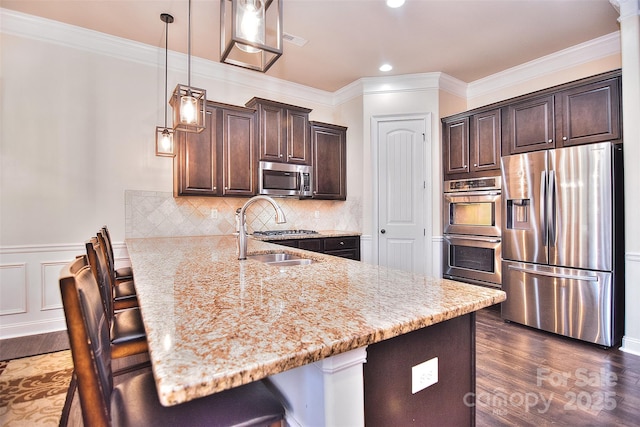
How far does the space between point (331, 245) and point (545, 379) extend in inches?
94.5

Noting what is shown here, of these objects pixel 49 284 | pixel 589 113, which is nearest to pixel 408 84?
pixel 589 113

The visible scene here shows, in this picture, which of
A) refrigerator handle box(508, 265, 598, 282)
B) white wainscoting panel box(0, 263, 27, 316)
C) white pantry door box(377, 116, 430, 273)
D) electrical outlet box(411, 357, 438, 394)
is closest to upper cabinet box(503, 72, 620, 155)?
white pantry door box(377, 116, 430, 273)

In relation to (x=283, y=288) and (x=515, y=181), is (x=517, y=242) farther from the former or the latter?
(x=283, y=288)

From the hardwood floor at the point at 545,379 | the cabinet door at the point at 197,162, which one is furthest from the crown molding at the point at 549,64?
the cabinet door at the point at 197,162

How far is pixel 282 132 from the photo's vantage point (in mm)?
3922

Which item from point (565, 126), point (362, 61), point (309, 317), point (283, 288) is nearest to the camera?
point (309, 317)

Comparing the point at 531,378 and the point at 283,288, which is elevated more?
the point at 283,288

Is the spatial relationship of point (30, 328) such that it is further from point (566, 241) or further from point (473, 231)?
point (566, 241)

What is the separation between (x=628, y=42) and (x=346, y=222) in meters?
3.28

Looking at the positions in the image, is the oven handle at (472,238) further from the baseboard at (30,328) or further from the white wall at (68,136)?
the baseboard at (30,328)

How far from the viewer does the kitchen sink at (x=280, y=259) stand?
84.7 inches

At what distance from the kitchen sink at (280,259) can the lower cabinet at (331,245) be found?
1.32 m

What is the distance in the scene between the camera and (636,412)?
1.80 m

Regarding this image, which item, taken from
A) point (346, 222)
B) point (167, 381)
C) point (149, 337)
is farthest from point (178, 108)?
point (346, 222)
